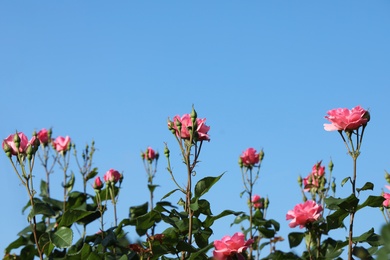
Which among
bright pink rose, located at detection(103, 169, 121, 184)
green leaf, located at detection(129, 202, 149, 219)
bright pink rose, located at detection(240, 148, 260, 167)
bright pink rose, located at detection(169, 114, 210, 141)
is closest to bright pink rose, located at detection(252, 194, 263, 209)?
bright pink rose, located at detection(240, 148, 260, 167)

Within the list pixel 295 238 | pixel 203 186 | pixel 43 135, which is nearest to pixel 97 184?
pixel 295 238

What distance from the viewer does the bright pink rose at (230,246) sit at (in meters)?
2.75

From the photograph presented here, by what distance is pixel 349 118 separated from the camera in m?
2.90

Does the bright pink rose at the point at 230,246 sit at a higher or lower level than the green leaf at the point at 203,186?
lower

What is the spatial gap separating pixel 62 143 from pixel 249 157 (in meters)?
2.01

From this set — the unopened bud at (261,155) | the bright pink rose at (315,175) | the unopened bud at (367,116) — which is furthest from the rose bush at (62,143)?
the unopened bud at (367,116)

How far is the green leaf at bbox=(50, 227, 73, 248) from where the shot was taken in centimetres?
273

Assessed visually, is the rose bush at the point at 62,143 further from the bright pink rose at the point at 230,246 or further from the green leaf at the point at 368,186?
the green leaf at the point at 368,186

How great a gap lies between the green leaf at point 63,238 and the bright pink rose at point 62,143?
309 centimetres

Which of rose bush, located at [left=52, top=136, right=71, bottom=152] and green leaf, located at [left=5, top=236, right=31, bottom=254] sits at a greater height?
rose bush, located at [left=52, top=136, right=71, bottom=152]

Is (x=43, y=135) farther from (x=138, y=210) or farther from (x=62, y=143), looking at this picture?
(x=138, y=210)

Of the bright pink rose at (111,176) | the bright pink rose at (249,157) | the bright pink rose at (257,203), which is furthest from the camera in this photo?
the bright pink rose at (257,203)

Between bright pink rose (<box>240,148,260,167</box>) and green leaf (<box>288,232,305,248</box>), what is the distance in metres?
1.51

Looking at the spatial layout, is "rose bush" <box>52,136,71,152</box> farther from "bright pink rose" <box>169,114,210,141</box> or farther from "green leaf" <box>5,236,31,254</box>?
"bright pink rose" <box>169,114,210,141</box>
